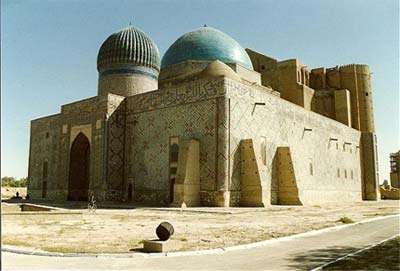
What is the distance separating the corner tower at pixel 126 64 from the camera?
2492cm

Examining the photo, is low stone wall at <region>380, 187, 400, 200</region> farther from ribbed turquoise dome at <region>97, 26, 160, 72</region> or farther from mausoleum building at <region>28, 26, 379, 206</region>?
ribbed turquoise dome at <region>97, 26, 160, 72</region>

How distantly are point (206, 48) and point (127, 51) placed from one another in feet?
16.9

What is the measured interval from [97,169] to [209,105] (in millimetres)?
7323

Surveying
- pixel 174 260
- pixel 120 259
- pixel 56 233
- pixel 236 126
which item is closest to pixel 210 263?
pixel 174 260

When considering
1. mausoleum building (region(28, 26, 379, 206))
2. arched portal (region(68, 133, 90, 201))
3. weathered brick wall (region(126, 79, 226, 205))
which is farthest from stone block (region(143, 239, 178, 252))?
arched portal (region(68, 133, 90, 201))

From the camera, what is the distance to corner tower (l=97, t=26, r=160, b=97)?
81.8 feet

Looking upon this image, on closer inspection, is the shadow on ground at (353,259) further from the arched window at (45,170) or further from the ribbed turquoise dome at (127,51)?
the arched window at (45,170)

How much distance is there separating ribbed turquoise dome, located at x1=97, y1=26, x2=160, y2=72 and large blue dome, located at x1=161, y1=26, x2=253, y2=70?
1.65 m

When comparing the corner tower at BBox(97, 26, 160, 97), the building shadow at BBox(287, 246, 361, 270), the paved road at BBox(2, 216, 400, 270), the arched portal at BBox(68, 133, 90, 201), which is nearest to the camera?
the paved road at BBox(2, 216, 400, 270)

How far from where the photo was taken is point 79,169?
938 inches

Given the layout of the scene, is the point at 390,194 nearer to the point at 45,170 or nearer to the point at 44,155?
the point at 45,170

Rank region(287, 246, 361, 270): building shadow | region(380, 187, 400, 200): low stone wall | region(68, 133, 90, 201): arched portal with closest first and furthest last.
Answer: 1. region(287, 246, 361, 270): building shadow
2. region(68, 133, 90, 201): arched portal
3. region(380, 187, 400, 200): low stone wall

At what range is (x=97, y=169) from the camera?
68.5ft

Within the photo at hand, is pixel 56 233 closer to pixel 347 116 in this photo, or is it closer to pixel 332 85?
pixel 347 116
